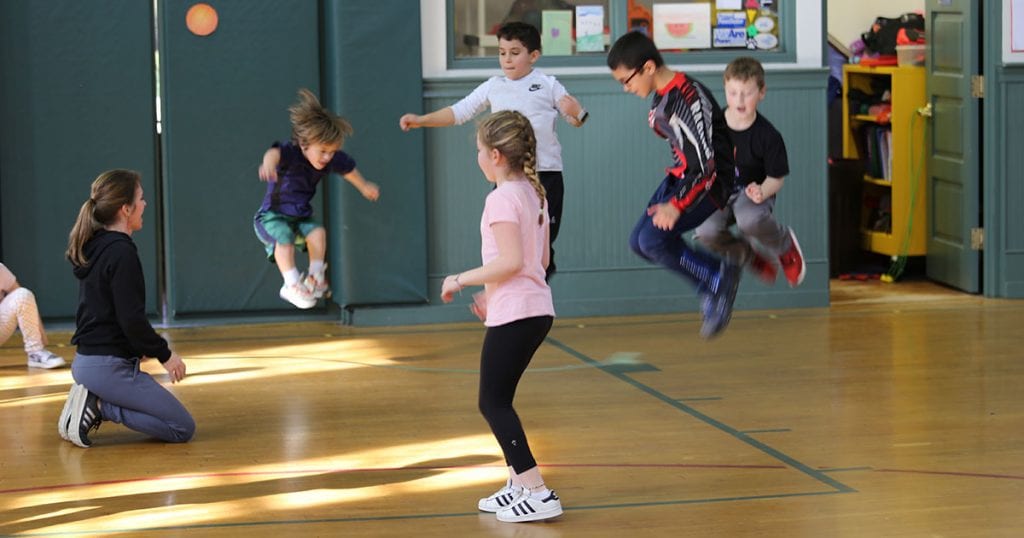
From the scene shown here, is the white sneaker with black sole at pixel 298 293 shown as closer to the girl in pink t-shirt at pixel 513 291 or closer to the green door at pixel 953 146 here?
the girl in pink t-shirt at pixel 513 291

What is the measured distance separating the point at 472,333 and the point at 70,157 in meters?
2.39

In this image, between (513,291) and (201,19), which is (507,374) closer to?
(513,291)

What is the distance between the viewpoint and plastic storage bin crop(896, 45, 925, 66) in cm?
966

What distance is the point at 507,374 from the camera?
433 cm

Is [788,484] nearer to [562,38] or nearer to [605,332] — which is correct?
[605,332]

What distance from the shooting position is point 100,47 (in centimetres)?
796

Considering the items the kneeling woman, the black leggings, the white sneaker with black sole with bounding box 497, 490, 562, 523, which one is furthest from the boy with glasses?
the kneeling woman

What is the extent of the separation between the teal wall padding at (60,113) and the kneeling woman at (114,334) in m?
2.80

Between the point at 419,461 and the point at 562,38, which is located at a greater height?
the point at 562,38

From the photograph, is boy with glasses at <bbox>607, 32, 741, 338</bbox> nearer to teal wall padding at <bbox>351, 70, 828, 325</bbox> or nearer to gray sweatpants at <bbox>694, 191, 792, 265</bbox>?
gray sweatpants at <bbox>694, 191, 792, 265</bbox>

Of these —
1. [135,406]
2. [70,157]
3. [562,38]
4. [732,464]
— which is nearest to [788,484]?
[732,464]

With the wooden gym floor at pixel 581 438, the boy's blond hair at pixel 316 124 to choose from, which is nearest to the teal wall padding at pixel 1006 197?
the wooden gym floor at pixel 581 438

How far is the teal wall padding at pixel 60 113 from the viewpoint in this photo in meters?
7.91

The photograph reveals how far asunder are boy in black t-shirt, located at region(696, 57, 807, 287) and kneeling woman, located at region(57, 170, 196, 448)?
2.37m
